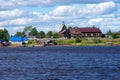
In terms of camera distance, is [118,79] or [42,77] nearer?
[118,79]

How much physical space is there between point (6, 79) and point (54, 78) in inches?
237

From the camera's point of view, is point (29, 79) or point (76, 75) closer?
point (29, 79)

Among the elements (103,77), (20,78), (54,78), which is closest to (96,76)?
(103,77)

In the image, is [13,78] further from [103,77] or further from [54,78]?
[103,77]

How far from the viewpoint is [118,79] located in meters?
58.0

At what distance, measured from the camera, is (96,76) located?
6259 cm

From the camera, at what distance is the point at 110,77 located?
201ft

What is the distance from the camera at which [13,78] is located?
6059cm

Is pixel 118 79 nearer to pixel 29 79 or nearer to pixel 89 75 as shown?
pixel 89 75

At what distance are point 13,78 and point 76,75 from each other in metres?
8.87

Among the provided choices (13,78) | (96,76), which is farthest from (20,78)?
(96,76)

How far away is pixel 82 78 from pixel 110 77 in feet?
12.5

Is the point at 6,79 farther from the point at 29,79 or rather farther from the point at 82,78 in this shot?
the point at 82,78

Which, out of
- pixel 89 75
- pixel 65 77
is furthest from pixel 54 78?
pixel 89 75
